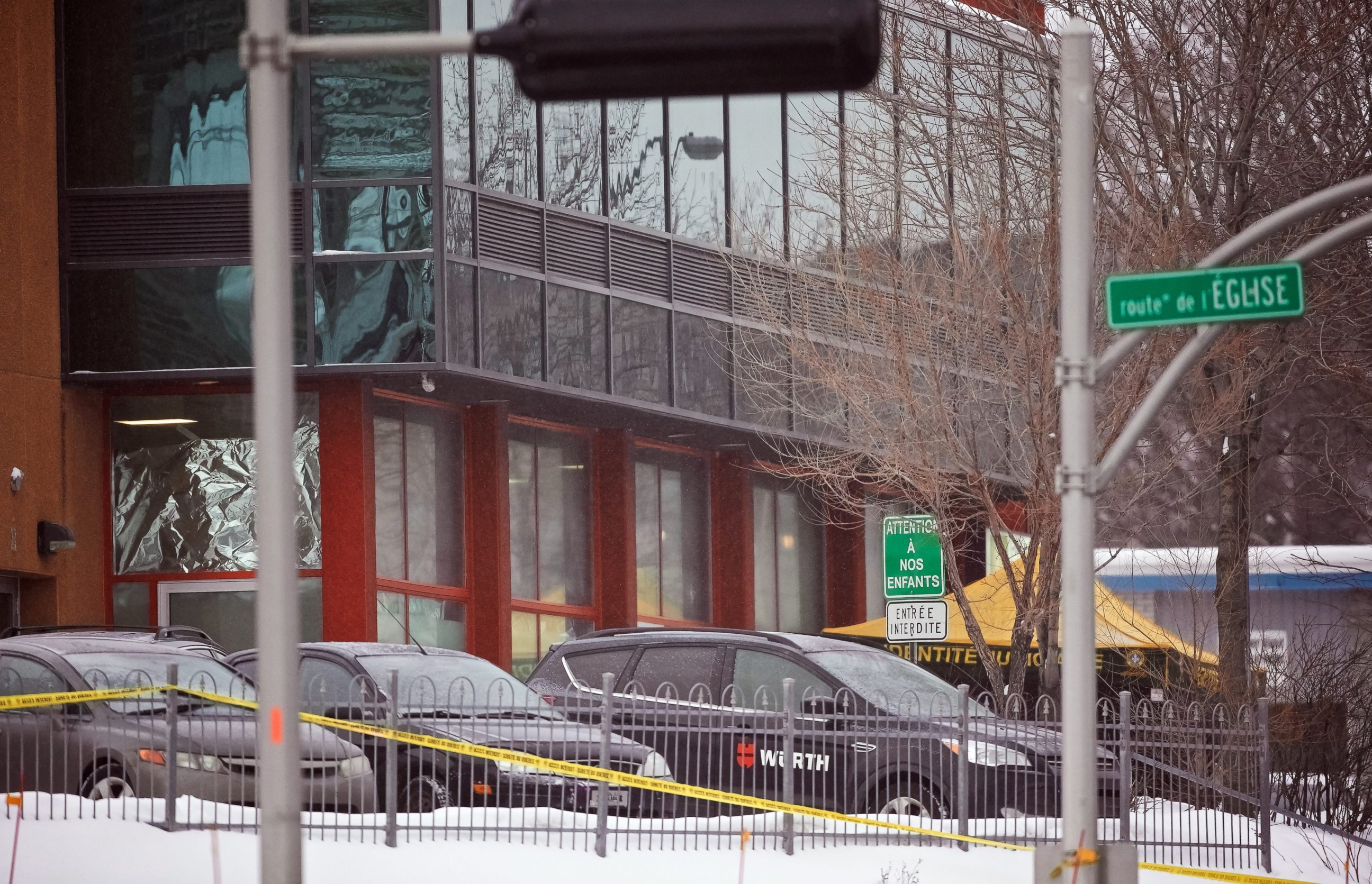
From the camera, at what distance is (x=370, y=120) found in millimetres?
23688

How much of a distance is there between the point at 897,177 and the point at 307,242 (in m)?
8.26

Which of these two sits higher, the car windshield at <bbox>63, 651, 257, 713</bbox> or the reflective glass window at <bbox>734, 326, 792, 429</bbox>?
the reflective glass window at <bbox>734, 326, 792, 429</bbox>

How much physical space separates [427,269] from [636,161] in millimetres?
5140

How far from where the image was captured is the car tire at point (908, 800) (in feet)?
46.2

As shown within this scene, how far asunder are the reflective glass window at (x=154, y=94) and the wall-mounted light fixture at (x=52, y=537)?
473cm

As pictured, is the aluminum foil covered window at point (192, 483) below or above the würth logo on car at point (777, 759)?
above

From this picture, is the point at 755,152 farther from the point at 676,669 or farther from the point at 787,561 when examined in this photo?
the point at 676,669

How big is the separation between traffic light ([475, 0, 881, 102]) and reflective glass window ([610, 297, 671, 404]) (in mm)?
20012

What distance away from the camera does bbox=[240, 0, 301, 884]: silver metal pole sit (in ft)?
20.1

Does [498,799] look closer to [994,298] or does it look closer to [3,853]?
[3,853]

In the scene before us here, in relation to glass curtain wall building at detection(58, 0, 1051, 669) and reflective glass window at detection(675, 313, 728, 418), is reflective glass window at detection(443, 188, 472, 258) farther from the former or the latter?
reflective glass window at detection(675, 313, 728, 418)

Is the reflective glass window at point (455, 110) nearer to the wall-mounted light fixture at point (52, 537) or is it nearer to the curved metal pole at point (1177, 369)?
the wall-mounted light fixture at point (52, 537)

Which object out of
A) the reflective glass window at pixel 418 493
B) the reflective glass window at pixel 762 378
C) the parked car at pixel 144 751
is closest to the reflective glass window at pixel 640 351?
the reflective glass window at pixel 762 378

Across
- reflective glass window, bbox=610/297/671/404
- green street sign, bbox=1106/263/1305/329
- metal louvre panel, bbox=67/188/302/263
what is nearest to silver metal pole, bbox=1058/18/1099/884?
green street sign, bbox=1106/263/1305/329
